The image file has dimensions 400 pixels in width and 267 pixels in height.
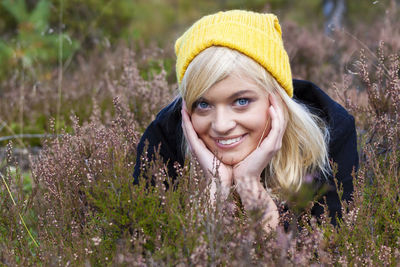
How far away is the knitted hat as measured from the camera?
92.0 inches

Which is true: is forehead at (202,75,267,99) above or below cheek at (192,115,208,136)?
above

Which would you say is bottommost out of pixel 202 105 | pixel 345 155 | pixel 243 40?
pixel 345 155

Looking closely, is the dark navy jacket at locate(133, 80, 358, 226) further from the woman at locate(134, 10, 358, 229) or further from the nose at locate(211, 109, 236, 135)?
the nose at locate(211, 109, 236, 135)

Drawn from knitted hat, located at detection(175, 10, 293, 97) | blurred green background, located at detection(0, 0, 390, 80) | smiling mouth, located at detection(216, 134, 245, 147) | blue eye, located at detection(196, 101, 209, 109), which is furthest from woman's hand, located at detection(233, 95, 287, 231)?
blurred green background, located at detection(0, 0, 390, 80)

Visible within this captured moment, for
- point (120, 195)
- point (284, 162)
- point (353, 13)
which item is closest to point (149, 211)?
point (120, 195)

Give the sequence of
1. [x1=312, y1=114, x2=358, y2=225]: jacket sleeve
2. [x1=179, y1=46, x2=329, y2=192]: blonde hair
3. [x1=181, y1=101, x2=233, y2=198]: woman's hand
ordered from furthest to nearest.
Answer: [x1=312, y1=114, x2=358, y2=225]: jacket sleeve, [x1=181, y1=101, x2=233, y2=198]: woman's hand, [x1=179, y1=46, x2=329, y2=192]: blonde hair

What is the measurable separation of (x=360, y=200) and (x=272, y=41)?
1.06 meters

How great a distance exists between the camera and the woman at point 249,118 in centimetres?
232

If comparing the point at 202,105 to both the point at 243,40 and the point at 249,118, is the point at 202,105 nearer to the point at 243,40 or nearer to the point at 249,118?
the point at 249,118

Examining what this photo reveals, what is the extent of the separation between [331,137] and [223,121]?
82 cm

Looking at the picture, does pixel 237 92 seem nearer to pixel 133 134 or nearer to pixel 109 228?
pixel 133 134

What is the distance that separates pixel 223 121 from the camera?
233cm

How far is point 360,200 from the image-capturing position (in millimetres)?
1954

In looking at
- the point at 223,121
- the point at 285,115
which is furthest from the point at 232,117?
the point at 285,115
